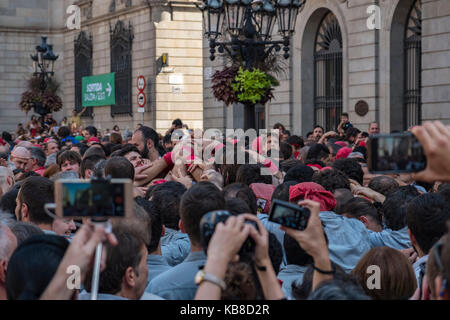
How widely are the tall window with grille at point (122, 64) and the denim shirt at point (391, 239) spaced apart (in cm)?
2588

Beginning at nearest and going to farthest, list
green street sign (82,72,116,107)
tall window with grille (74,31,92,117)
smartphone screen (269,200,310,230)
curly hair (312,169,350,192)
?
smartphone screen (269,200,310,230) → curly hair (312,169,350,192) → green street sign (82,72,116,107) → tall window with grille (74,31,92,117)

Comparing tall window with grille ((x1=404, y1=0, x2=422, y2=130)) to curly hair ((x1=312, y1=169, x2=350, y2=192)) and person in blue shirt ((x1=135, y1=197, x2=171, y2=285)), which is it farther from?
person in blue shirt ((x1=135, y1=197, x2=171, y2=285))

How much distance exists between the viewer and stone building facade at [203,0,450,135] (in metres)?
16.8

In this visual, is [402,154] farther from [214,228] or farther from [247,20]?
[247,20]

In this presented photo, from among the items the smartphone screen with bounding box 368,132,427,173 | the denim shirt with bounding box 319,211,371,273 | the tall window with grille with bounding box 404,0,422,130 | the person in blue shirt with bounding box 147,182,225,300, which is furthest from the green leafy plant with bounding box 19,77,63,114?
the smartphone screen with bounding box 368,132,427,173

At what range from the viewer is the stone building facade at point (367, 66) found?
16.8 metres

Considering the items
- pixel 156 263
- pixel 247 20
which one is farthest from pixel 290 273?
pixel 247 20

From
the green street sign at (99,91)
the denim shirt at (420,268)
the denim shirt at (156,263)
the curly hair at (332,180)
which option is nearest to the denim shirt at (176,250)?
the denim shirt at (156,263)

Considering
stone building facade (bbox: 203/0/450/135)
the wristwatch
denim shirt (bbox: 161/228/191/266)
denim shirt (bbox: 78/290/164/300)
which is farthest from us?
stone building facade (bbox: 203/0/450/135)

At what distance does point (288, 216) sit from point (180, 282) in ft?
3.12

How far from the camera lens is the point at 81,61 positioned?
120 feet

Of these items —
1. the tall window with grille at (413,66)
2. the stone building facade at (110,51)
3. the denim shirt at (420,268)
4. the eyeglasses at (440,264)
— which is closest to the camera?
the eyeglasses at (440,264)

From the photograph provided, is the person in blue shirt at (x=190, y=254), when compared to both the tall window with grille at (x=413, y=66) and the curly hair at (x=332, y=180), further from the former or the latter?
the tall window with grille at (x=413, y=66)

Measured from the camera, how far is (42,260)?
11.6ft
